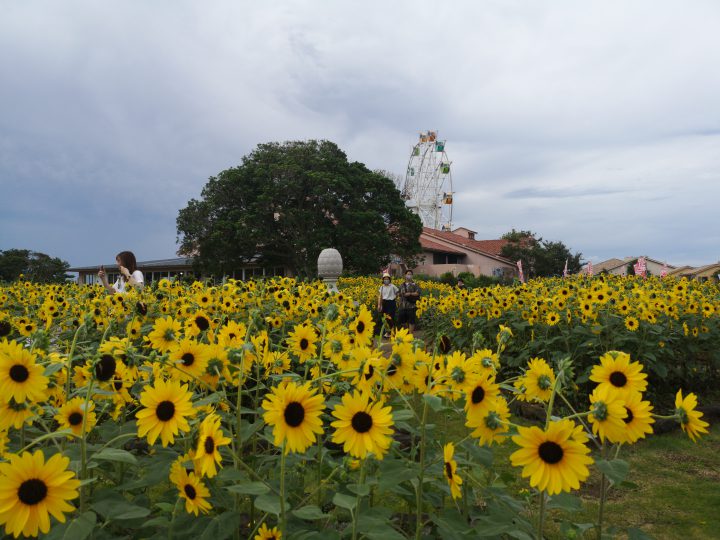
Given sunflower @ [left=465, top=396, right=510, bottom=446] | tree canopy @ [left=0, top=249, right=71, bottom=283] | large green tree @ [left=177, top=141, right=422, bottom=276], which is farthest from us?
tree canopy @ [left=0, top=249, right=71, bottom=283]

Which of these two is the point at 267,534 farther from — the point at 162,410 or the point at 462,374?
the point at 462,374

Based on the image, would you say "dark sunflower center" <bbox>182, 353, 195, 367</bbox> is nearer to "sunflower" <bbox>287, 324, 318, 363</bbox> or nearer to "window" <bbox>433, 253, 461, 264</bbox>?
"sunflower" <bbox>287, 324, 318, 363</bbox>

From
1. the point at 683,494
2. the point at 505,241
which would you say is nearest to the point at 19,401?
the point at 683,494

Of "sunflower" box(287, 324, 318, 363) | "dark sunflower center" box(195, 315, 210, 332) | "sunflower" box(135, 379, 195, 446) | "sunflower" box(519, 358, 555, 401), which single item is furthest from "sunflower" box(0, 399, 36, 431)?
"sunflower" box(519, 358, 555, 401)

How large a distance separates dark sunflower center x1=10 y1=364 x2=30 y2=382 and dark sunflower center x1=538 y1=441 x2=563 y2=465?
1.33 meters

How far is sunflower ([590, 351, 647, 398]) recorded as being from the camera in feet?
4.89

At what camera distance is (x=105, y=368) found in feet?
5.01

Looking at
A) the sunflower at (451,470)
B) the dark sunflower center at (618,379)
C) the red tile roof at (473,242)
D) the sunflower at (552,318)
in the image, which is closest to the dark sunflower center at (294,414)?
the sunflower at (451,470)

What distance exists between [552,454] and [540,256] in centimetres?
4330

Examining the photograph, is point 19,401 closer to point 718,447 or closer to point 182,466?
point 182,466

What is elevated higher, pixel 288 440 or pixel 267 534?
pixel 288 440

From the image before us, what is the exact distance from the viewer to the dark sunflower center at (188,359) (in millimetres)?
1697

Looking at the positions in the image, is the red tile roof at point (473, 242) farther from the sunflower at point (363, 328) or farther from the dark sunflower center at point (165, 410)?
the dark sunflower center at point (165, 410)

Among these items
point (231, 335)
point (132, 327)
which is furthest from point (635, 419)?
point (132, 327)
